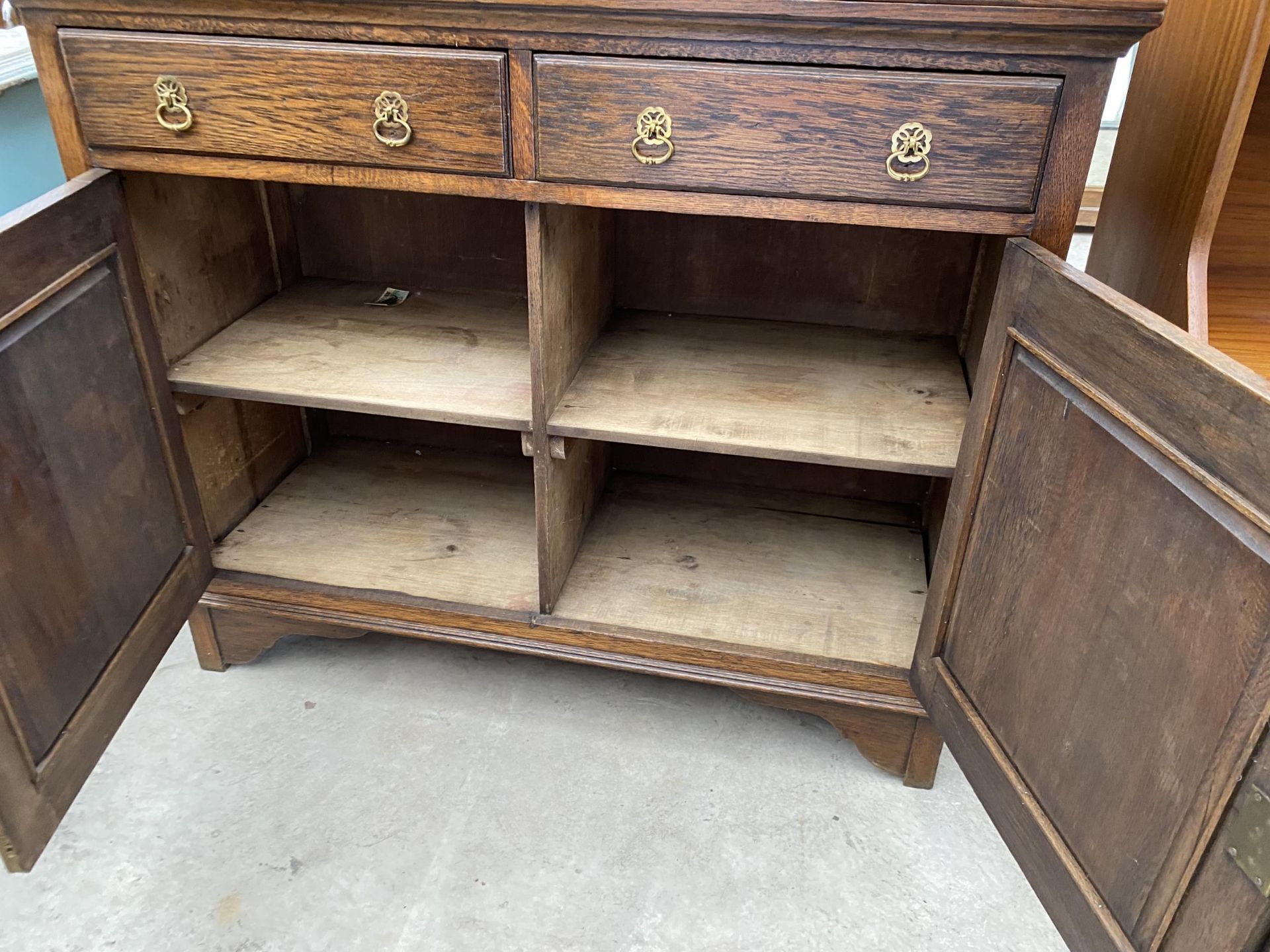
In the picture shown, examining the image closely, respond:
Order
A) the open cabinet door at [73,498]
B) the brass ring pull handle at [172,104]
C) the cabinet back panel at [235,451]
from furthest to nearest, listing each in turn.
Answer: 1. the cabinet back panel at [235,451]
2. the brass ring pull handle at [172,104]
3. the open cabinet door at [73,498]

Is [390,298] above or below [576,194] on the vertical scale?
below

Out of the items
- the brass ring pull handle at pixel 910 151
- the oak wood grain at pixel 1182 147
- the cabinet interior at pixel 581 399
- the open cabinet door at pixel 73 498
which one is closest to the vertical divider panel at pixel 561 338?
the cabinet interior at pixel 581 399

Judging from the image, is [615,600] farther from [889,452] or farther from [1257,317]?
[1257,317]

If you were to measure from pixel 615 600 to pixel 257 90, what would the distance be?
33.0 inches

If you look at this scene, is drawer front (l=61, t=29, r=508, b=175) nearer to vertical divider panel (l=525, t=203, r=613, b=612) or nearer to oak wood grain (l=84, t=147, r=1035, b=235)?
oak wood grain (l=84, t=147, r=1035, b=235)

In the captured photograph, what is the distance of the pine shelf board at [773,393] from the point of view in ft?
3.93

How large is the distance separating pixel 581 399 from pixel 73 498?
63 cm

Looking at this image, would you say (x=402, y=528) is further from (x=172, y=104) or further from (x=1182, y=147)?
(x=1182, y=147)

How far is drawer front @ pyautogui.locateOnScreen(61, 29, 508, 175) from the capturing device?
3.34ft

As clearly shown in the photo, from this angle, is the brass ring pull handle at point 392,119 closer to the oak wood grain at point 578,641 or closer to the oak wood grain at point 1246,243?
the oak wood grain at point 578,641

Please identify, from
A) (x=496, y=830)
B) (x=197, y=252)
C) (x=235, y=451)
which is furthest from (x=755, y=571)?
(x=197, y=252)

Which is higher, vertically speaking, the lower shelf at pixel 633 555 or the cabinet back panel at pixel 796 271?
the cabinet back panel at pixel 796 271

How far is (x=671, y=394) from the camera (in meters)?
1.31

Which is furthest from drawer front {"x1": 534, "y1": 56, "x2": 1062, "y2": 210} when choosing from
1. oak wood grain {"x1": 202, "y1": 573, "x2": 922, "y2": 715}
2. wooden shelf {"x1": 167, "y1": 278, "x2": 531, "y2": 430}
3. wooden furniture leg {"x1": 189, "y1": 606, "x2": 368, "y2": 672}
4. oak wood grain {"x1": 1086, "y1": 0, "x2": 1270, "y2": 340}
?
wooden furniture leg {"x1": 189, "y1": 606, "x2": 368, "y2": 672}
